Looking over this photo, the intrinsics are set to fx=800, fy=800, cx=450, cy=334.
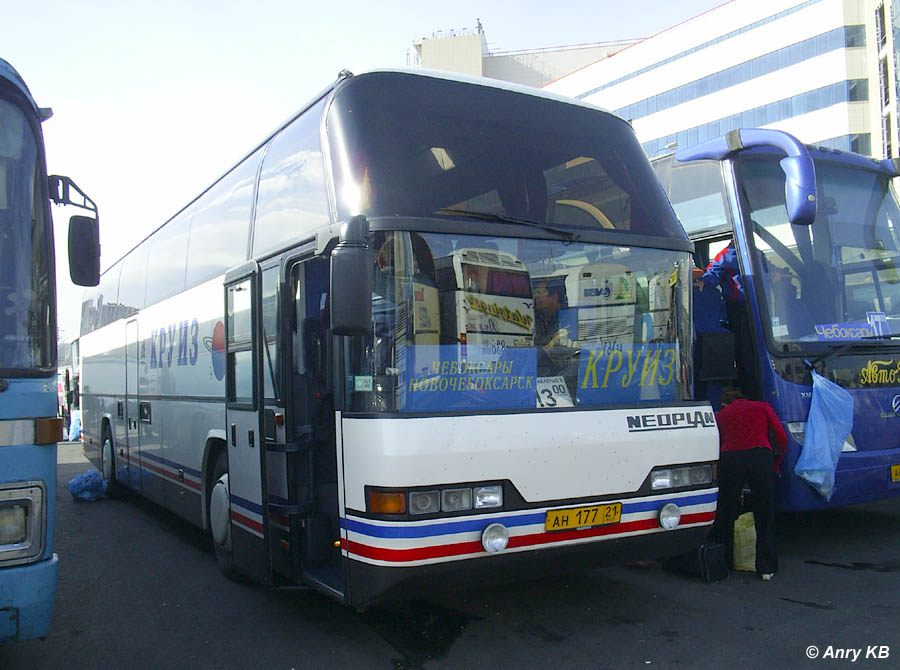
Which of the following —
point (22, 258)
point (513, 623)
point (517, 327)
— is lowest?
point (513, 623)

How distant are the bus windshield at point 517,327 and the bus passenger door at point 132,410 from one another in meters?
6.09

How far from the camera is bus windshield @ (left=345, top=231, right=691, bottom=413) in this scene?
4391 mm

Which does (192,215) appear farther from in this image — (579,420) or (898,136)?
(898,136)

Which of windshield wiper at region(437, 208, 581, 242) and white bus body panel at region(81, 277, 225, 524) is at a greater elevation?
windshield wiper at region(437, 208, 581, 242)

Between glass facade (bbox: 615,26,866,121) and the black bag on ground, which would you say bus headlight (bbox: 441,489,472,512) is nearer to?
the black bag on ground

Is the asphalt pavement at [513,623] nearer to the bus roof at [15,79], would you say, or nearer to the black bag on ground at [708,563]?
the black bag on ground at [708,563]

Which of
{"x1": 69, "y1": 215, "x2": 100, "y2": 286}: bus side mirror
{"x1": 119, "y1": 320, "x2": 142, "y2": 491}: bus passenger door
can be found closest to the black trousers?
{"x1": 69, "y1": 215, "x2": 100, "y2": 286}: bus side mirror

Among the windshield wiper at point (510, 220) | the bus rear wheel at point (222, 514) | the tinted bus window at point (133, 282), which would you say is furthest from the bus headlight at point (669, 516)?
the tinted bus window at point (133, 282)

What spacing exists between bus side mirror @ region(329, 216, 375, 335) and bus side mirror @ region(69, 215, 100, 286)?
5.46ft

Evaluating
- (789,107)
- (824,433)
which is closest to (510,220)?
(824,433)

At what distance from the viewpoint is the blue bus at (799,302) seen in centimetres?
664

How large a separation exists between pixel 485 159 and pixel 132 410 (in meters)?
6.68

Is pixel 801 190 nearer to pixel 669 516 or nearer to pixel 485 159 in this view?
pixel 485 159

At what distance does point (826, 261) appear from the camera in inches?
282
